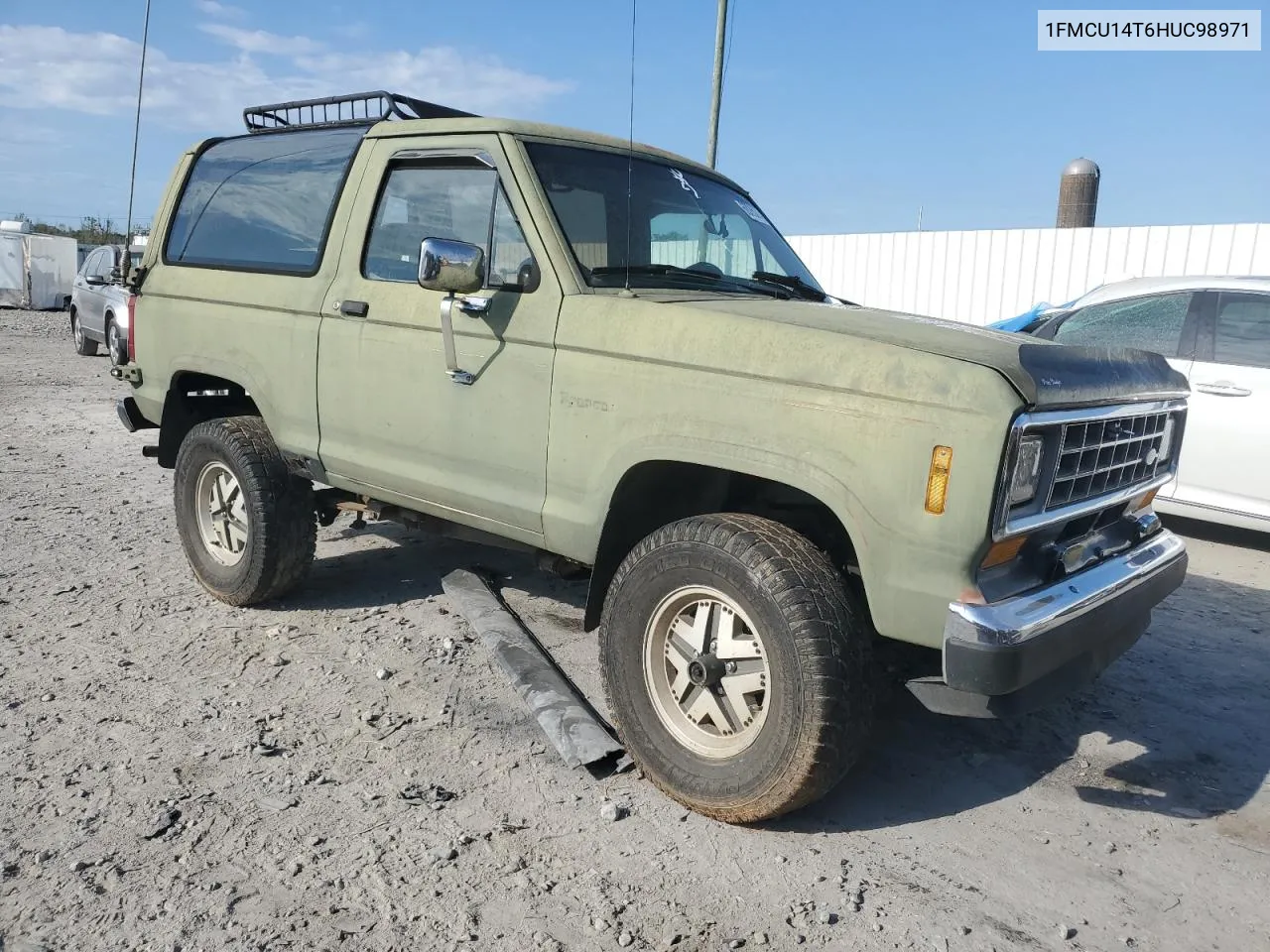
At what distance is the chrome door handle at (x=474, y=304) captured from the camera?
3.46m

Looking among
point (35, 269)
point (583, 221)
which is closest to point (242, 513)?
point (583, 221)

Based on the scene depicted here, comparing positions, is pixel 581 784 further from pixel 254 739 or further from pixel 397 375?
pixel 397 375

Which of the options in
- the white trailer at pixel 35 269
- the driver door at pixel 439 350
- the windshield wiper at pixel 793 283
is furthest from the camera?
the white trailer at pixel 35 269

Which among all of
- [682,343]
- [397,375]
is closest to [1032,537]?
[682,343]

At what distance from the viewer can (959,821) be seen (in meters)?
3.08

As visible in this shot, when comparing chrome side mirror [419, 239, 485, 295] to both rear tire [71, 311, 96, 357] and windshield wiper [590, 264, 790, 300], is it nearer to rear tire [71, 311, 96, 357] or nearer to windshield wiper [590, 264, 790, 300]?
windshield wiper [590, 264, 790, 300]

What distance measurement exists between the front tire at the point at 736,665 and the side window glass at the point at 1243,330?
15.6 ft

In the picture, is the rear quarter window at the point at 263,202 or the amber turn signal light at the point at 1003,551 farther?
the rear quarter window at the point at 263,202

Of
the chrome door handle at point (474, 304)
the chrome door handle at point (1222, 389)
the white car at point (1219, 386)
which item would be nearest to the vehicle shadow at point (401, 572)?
the chrome door handle at point (474, 304)

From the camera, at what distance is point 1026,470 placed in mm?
2643

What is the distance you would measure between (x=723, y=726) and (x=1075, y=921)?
3.54 feet

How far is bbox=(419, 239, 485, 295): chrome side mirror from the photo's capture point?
3205 millimetres

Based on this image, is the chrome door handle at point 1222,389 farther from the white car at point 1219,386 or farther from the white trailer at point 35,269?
the white trailer at point 35,269

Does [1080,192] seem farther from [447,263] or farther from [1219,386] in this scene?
[447,263]
